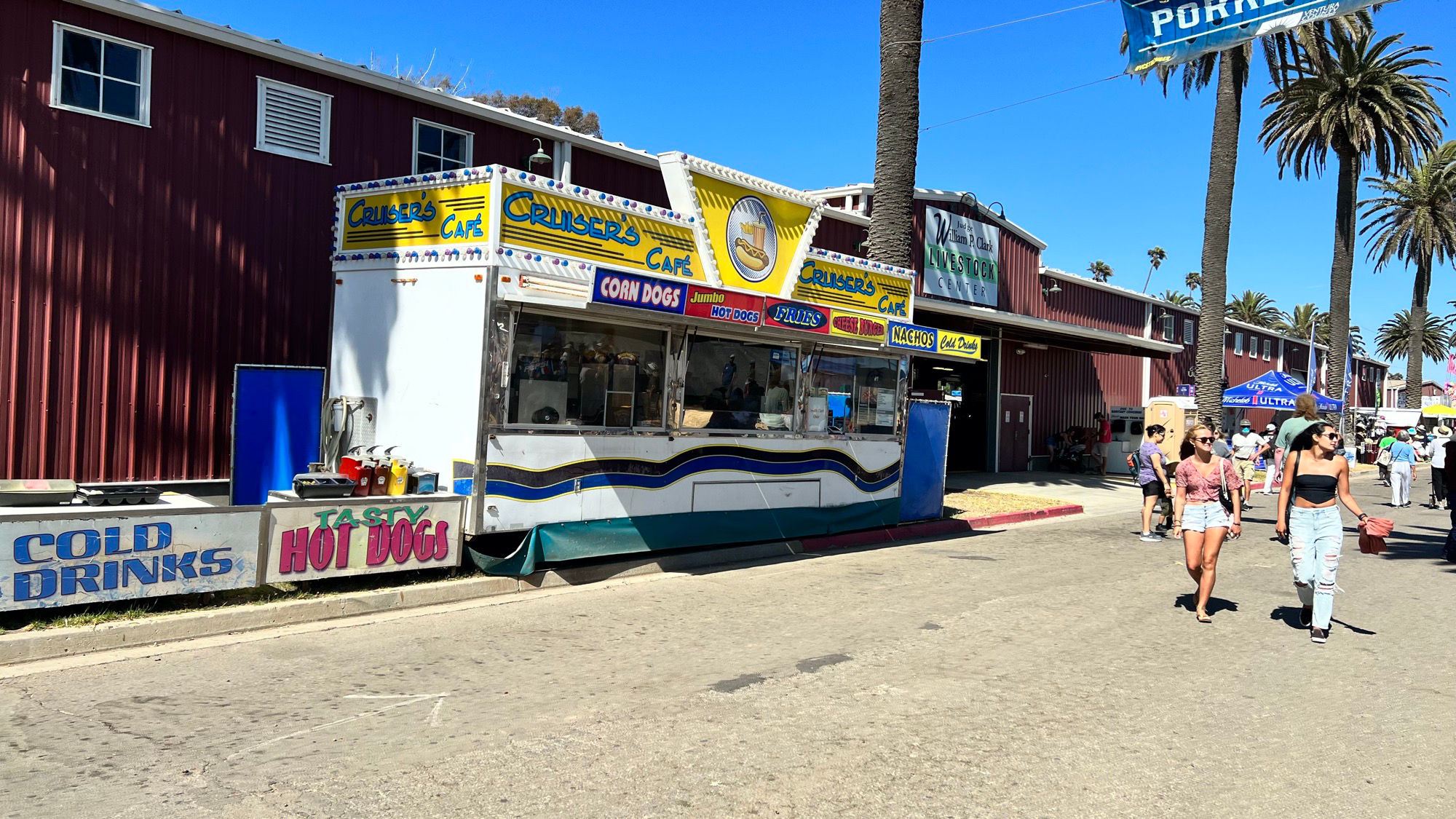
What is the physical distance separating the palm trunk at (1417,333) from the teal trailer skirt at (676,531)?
47140 millimetres

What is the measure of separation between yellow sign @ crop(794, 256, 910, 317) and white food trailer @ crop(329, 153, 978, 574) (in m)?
0.08

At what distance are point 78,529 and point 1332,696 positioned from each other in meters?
8.16

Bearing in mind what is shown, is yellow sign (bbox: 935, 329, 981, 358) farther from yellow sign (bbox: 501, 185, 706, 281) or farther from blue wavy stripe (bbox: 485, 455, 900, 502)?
yellow sign (bbox: 501, 185, 706, 281)

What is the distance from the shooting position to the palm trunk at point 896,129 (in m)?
16.8

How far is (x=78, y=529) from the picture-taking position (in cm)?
687

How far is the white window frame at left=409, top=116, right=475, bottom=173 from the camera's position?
12.7 m

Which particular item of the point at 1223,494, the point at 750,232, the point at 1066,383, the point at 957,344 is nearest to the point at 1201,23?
the point at 1223,494

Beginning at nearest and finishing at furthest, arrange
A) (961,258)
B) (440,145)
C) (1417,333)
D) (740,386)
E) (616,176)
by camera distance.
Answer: (740,386) → (440,145) → (616,176) → (961,258) → (1417,333)

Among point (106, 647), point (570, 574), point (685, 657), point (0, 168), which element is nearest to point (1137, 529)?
point (570, 574)

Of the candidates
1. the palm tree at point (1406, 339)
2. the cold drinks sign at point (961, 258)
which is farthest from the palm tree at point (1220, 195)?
the palm tree at point (1406, 339)

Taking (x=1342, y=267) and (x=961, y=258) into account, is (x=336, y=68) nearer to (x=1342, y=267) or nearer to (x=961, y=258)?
(x=961, y=258)

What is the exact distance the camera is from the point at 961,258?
24.2m

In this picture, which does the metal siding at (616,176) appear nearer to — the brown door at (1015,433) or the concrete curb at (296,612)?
the concrete curb at (296,612)

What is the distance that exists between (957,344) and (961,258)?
401 inches
